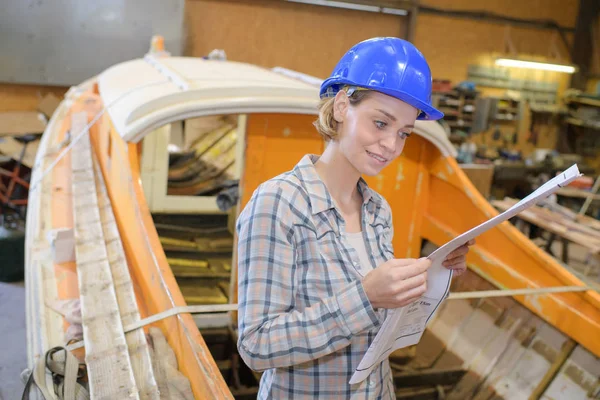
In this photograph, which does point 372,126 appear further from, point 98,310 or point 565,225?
point 565,225

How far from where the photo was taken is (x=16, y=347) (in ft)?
13.8

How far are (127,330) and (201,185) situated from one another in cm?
335

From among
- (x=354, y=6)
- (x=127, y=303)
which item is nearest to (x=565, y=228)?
(x=127, y=303)

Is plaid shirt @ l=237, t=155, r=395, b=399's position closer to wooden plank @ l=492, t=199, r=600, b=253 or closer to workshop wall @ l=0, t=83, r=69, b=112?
wooden plank @ l=492, t=199, r=600, b=253

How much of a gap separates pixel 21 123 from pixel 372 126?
7023mm

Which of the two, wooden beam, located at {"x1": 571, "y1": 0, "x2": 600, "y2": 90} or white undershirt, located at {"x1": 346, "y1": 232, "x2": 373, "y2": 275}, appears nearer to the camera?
white undershirt, located at {"x1": 346, "y1": 232, "x2": 373, "y2": 275}

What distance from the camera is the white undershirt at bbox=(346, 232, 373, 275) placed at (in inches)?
54.8

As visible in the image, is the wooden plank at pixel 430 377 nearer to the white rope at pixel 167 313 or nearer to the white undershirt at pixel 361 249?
the white rope at pixel 167 313

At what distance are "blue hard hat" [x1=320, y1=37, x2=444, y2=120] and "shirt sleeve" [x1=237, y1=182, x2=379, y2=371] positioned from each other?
14.3 inches

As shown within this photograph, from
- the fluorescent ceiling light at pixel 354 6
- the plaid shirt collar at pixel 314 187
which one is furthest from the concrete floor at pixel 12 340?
the fluorescent ceiling light at pixel 354 6

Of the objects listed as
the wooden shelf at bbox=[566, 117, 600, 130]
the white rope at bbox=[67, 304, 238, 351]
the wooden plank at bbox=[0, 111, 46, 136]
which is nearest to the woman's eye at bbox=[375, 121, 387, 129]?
the white rope at bbox=[67, 304, 238, 351]

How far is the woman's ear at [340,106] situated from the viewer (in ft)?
4.52

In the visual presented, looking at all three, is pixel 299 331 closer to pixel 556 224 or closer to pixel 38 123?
pixel 556 224

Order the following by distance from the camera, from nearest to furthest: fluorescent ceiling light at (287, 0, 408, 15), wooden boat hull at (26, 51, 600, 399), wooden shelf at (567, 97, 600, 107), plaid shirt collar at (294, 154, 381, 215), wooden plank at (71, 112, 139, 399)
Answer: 1. plaid shirt collar at (294, 154, 381, 215)
2. wooden plank at (71, 112, 139, 399)
3. wooden boat hull at (26, 51, 600, 399)
4. fluorescent ceiling light at (287, 0, 408, 15)
5. wooden shelf at (567, 97, 600, 107)
